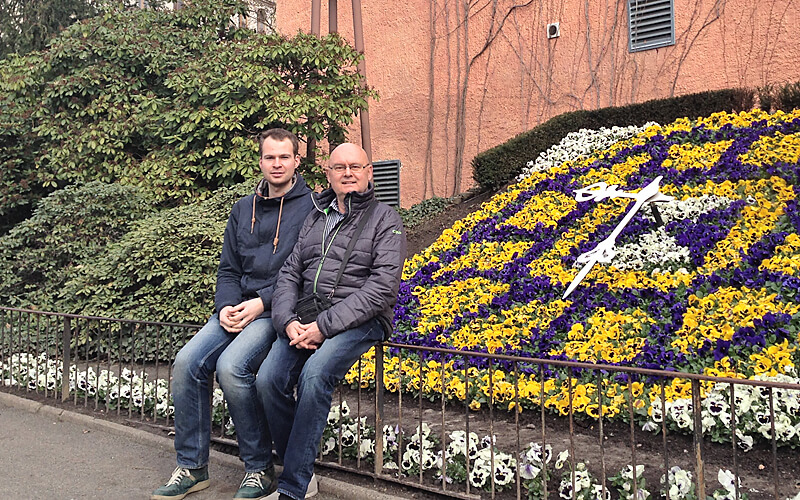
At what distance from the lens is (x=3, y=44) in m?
15.4

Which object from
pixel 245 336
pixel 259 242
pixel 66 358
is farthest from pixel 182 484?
pixel 66 358

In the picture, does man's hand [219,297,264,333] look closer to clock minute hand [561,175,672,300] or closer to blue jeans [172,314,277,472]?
blue jeans [172,314,277,472]

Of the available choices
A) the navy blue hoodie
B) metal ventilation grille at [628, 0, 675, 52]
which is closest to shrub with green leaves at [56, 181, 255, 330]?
the navy blue hoodie

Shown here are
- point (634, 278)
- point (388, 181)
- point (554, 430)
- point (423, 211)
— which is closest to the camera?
point (554, 430)

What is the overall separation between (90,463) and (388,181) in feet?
30.6

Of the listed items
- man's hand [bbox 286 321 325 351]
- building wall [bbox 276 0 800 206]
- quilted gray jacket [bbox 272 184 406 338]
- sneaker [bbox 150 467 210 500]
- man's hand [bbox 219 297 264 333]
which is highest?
building wall [bbox 276 0 800 206]

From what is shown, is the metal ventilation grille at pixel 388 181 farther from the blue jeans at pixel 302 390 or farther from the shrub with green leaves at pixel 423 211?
the blue jeans at pixel 302 390

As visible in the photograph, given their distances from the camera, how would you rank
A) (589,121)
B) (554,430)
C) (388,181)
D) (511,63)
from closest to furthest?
(554,430) → (589,121) → (511,63) → (388,181)

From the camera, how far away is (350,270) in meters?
3.49

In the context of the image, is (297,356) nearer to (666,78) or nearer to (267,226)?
(267,226)

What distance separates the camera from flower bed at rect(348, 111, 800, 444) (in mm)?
4473

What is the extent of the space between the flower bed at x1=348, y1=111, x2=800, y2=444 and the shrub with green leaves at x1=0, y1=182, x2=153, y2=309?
332cm

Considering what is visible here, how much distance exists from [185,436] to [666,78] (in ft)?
29.1

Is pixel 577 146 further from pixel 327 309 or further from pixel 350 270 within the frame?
pixel 327 309
